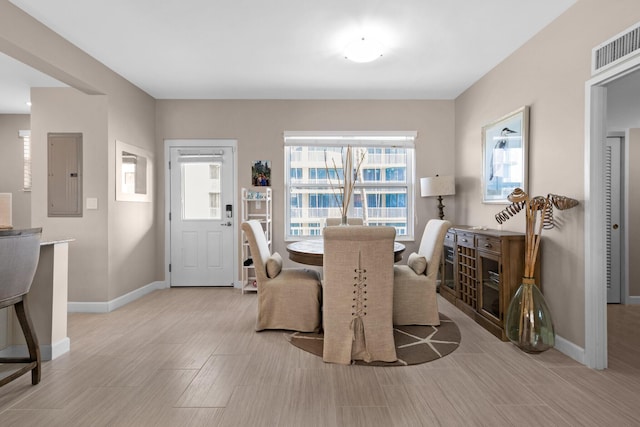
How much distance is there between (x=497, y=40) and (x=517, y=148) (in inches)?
40.2

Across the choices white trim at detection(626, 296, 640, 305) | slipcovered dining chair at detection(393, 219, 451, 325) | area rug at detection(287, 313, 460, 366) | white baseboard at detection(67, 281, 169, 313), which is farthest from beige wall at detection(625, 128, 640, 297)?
white baseboard at detection(67, 281, 169, 313)

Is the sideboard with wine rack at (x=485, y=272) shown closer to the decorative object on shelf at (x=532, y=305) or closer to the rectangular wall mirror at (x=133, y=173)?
the decorative object on shelf at (x=532, y=305)

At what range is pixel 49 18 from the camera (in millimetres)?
2852

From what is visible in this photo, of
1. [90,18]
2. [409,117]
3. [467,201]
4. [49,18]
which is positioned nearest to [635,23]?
[467,201]

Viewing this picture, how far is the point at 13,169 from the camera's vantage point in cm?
520

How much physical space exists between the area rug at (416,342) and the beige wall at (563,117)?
87cm

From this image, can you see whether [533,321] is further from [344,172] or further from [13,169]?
[13,169]

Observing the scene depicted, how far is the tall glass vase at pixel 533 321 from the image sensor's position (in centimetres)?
267

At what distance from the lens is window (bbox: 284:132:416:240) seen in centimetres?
503

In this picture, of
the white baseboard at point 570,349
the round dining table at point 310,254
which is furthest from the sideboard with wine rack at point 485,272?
the round dining table at point 310,254

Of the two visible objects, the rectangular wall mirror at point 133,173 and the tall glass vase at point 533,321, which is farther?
the rectangular wall mirror at point 133,173

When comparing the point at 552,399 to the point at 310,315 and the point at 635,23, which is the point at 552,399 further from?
the point at 635,23

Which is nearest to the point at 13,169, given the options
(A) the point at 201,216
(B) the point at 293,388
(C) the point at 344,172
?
(A) the point at 201,216

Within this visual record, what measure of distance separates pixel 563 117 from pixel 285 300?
2734mm
